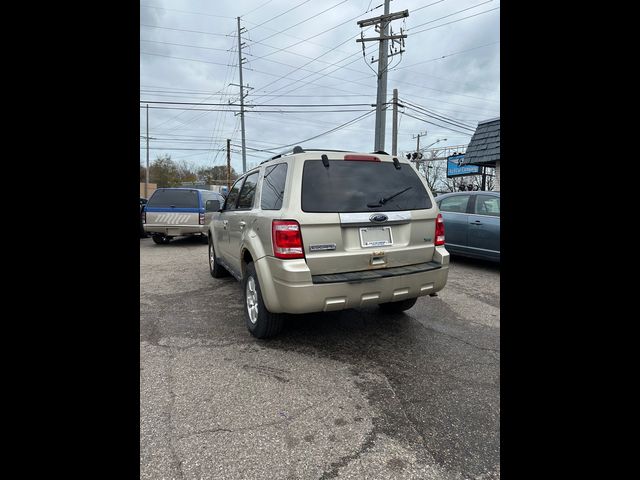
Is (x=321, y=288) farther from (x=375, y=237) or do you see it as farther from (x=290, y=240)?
(x=375, y=237)

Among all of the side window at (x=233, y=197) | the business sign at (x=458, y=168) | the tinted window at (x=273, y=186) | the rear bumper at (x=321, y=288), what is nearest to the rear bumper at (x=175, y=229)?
the side window at (x=233, y=197)

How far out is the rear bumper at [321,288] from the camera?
2982mm

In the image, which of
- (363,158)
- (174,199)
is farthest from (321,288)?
(174,199)

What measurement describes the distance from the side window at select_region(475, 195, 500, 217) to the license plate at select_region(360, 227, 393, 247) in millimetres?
4355

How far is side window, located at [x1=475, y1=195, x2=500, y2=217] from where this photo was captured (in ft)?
22.5

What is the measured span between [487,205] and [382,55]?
1261 centimetres

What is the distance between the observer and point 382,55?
1672 cm

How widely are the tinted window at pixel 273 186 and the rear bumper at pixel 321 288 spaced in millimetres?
564

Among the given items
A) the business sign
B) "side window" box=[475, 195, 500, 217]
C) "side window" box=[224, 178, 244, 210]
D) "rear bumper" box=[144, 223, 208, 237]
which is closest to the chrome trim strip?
"side window" box=[224, 178, 244, 210]

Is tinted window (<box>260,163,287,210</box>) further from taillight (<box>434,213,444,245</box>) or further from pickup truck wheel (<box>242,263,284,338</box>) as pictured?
taillight (<box>434,213,444,245</box>)

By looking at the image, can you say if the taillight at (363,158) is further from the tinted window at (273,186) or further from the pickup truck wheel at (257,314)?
the pickup truck wheel at (257,314)
